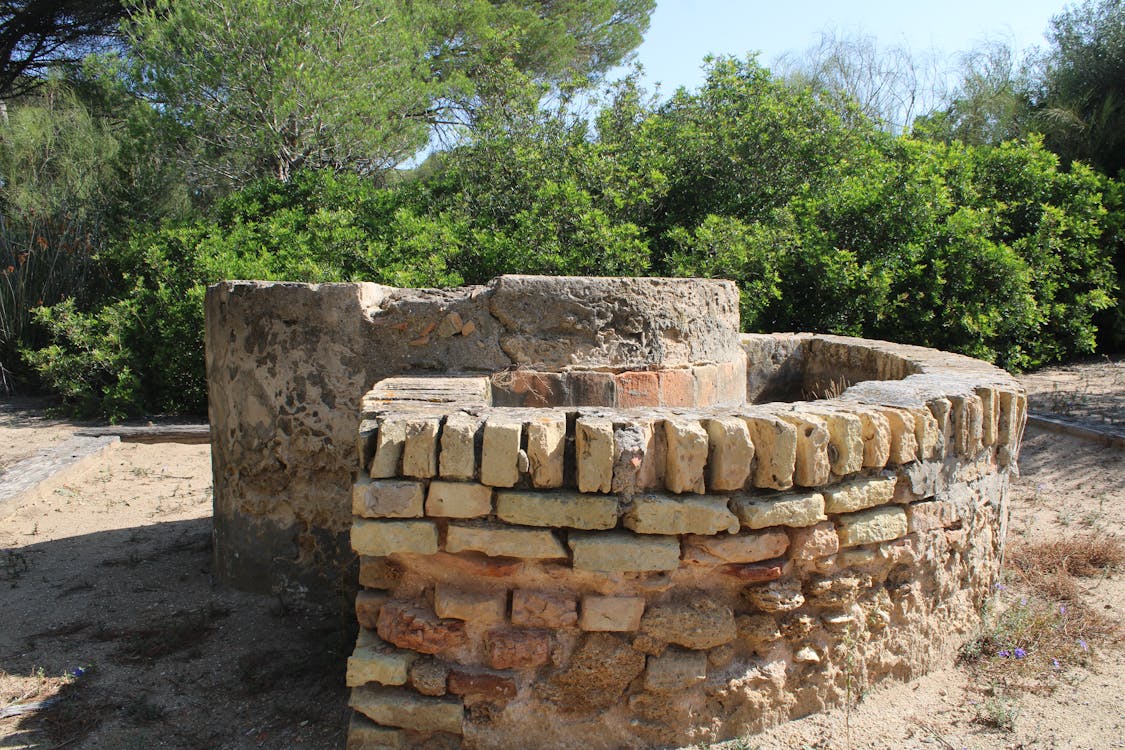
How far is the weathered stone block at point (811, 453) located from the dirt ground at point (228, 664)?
76cm

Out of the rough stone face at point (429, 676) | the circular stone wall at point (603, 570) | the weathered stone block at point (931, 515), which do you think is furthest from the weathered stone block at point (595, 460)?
the weathered stone block at point (931, 515)

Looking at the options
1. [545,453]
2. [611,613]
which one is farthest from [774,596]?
[545,453]

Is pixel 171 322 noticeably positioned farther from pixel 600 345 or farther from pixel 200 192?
pixel 600 345

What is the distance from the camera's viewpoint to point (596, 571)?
7.39 feet

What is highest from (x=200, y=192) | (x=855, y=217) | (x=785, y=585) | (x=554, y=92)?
(x=554, y=92)

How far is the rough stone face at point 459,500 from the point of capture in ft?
7.48

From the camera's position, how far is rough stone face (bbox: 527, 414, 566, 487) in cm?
227

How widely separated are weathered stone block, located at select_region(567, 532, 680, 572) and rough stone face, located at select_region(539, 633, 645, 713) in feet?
0.71

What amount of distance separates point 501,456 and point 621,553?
0.42m

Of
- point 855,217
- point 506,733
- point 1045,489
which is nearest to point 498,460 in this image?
point 506,733

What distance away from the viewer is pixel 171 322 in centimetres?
870

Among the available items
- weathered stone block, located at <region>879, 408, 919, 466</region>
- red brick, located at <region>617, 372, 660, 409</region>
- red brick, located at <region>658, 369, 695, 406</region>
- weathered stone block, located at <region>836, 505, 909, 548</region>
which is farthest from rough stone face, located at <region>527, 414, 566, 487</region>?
red brick, located at <region>658, 369, 695, 406</region>

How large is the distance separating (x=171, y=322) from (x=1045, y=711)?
27.8 ft

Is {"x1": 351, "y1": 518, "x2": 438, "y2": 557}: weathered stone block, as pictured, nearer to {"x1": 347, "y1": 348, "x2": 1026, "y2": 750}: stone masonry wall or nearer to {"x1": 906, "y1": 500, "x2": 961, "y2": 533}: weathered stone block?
{"x1": 347, "y1": 348, "x2": 1026, "y2": 750}: stone masonry wall
